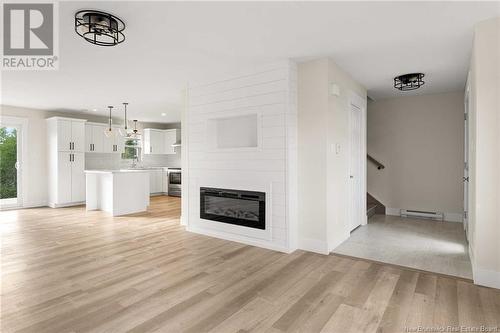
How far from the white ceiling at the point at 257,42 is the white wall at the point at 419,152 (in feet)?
2.18

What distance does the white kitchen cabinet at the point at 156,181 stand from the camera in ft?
32.3

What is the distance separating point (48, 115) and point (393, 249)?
334 inches

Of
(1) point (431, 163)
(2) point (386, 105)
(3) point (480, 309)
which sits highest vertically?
(2) point (386, 105)

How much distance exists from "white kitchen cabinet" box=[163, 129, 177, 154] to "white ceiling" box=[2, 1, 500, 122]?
480 cm

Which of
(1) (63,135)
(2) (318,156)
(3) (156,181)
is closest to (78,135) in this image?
(1) (63,135)

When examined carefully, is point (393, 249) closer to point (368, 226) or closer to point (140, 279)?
point (368, 226)

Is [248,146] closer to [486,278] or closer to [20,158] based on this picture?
[486,278]

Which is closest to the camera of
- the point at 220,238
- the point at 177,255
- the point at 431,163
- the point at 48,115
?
the point at 177,255

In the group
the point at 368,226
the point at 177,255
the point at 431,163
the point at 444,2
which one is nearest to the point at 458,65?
the point at 444,2

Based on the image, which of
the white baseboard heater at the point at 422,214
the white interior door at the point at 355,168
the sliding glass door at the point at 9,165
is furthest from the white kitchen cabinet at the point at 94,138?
the white baseboard heater at the point at 422,214

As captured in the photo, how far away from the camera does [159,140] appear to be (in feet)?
33.0

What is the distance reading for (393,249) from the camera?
3.80m

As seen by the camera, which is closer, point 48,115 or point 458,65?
point 458,65

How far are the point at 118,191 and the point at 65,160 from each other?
2.27m
